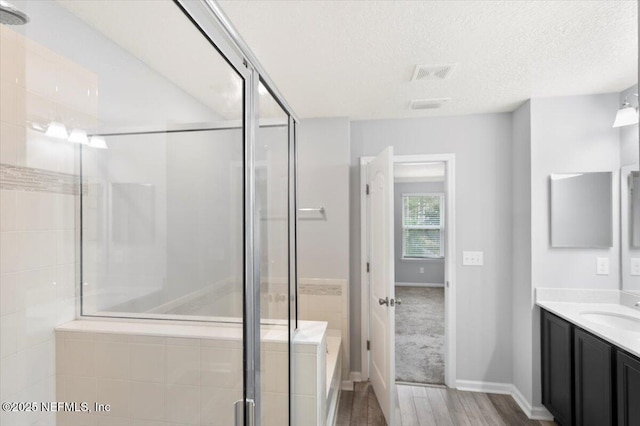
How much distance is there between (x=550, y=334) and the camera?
2.33 m

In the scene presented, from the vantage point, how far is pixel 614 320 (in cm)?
217

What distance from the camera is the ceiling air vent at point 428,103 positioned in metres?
2.55

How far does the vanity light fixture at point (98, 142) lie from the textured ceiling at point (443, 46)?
3.82 feet

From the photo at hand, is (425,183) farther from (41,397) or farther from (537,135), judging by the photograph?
(41,397)

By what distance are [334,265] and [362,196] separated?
0.70 metres

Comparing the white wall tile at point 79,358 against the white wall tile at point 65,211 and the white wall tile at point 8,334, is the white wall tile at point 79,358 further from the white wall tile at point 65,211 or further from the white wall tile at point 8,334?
the white wall tile at point 65,211

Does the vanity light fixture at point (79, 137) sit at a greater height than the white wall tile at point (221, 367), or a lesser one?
greater

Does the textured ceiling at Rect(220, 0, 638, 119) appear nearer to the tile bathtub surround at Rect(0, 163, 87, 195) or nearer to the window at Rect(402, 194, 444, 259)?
the tile bathtub surround at Rect(0, 163, 87, 195)

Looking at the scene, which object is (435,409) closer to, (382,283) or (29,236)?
(382,283)

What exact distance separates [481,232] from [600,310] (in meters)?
0.96

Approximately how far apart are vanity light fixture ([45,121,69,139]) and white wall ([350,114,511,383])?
287 cm

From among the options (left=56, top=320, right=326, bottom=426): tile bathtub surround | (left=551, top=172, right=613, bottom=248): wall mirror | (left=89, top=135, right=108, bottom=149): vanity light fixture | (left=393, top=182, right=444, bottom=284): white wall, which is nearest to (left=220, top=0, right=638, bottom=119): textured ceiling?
(left=551, top=172, right=613, bottom=248): wall mirror

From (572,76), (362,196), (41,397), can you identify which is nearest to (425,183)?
(362,196)

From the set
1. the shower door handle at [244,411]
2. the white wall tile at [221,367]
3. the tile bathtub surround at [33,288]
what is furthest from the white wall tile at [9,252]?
the shower door handle at [244,411]
